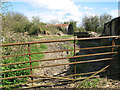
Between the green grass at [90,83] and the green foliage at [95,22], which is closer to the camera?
the green grass at [90,83]

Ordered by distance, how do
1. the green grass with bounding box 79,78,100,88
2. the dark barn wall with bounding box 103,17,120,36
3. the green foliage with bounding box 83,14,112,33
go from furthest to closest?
1. the green foliage with bounding box 83,14,112,33
2. the dark barn wall with bounding box 103,17,120,36
3. the green grass with bounding box 79,78,100,88

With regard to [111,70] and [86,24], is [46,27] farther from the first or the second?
[111,70]

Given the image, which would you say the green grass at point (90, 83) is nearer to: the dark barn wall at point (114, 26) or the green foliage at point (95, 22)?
the dark barn wall at point (114, 26)

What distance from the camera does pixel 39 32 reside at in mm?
23734

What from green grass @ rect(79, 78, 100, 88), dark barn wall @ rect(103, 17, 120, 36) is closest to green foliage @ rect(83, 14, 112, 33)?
dark barn wall @ rect(103, 17, 120, 36)

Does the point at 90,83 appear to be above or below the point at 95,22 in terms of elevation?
below

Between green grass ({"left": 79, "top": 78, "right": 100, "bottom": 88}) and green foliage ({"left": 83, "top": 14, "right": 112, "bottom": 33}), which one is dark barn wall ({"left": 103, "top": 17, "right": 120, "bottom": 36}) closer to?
green grass ({"left": 79, "top": 78, "right": 100, "bottom": 88})

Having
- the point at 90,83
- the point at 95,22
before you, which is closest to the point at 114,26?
the point at 90,83

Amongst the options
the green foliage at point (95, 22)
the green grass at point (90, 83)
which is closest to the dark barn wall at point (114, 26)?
the green grass at point (90, 83)

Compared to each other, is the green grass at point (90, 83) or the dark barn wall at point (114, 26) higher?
the dark barn wall at point (114, 26)

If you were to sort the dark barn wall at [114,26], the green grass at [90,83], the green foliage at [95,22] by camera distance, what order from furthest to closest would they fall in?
the green foliage at [95,22]
the dark barn wall at [114,26]
the green grass at [90,83]

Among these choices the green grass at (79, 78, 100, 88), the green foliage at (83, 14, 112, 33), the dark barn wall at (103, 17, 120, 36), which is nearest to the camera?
the green grass at (79, 78, 100, 88)

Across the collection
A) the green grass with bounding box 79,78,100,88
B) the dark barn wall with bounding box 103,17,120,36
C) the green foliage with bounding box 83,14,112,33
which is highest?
the green foliage with bounding box 83,14,112,33

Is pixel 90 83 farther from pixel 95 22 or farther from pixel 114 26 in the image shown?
pixel 95 22
